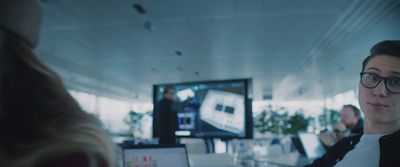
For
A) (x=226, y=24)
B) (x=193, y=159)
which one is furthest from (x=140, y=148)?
(x=226, y=24)

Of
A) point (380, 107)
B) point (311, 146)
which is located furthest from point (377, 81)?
point (311, 146)

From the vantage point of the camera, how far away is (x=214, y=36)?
18.3 ft

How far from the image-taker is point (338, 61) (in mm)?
8000

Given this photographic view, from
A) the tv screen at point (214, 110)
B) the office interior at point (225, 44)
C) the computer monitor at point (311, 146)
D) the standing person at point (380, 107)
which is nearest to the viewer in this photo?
the standing person at point (380, 107)

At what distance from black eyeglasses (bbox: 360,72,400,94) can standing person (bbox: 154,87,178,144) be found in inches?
35.0

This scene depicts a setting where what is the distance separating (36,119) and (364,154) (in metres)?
1.02

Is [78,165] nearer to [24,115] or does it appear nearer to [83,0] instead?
[24,115]

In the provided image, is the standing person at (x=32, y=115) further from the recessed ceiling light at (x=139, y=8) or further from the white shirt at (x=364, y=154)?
the recessed ceiling light at (x=139, y=8)

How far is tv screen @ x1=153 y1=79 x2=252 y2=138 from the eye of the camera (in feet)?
4.99

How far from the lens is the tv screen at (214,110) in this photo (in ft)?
4.99

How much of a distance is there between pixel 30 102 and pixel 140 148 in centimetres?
72

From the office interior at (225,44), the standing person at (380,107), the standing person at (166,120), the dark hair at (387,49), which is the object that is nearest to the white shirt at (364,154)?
the standing person at (380,107)

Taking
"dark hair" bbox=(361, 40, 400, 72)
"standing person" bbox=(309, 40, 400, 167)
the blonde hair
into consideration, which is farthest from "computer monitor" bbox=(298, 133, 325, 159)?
the blonde hair

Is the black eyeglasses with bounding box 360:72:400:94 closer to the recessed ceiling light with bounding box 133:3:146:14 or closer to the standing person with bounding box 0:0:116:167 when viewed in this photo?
the standing person with bounding box 0:0:116:167
